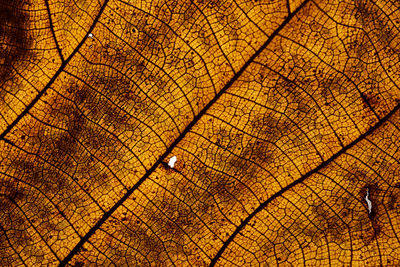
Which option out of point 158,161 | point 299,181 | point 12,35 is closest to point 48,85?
point 12,35

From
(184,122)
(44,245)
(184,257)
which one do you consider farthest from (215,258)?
(44,245)

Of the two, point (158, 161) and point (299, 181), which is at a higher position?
point (299, 181)

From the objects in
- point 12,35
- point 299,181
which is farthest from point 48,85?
point 299,181

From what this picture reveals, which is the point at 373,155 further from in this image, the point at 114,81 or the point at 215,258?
the point at 114,81

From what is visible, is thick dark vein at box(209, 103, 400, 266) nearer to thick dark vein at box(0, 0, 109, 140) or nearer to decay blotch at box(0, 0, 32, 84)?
thick dark vein at box(0, 0, 109, 140)

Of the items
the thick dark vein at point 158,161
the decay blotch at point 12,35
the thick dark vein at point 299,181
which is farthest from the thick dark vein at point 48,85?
the thick dark vein at point 299,181

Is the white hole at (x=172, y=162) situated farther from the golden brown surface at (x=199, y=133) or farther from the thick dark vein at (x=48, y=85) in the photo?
the thick dark vein at (x=48, y=85)

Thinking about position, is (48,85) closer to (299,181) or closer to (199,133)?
(199,133)

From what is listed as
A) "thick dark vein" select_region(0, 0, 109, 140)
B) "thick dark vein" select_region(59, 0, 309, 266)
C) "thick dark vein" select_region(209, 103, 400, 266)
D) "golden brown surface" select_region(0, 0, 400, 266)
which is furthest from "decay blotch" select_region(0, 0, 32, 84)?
"thick dark vein" select_region(209, 103, 400, 266)
